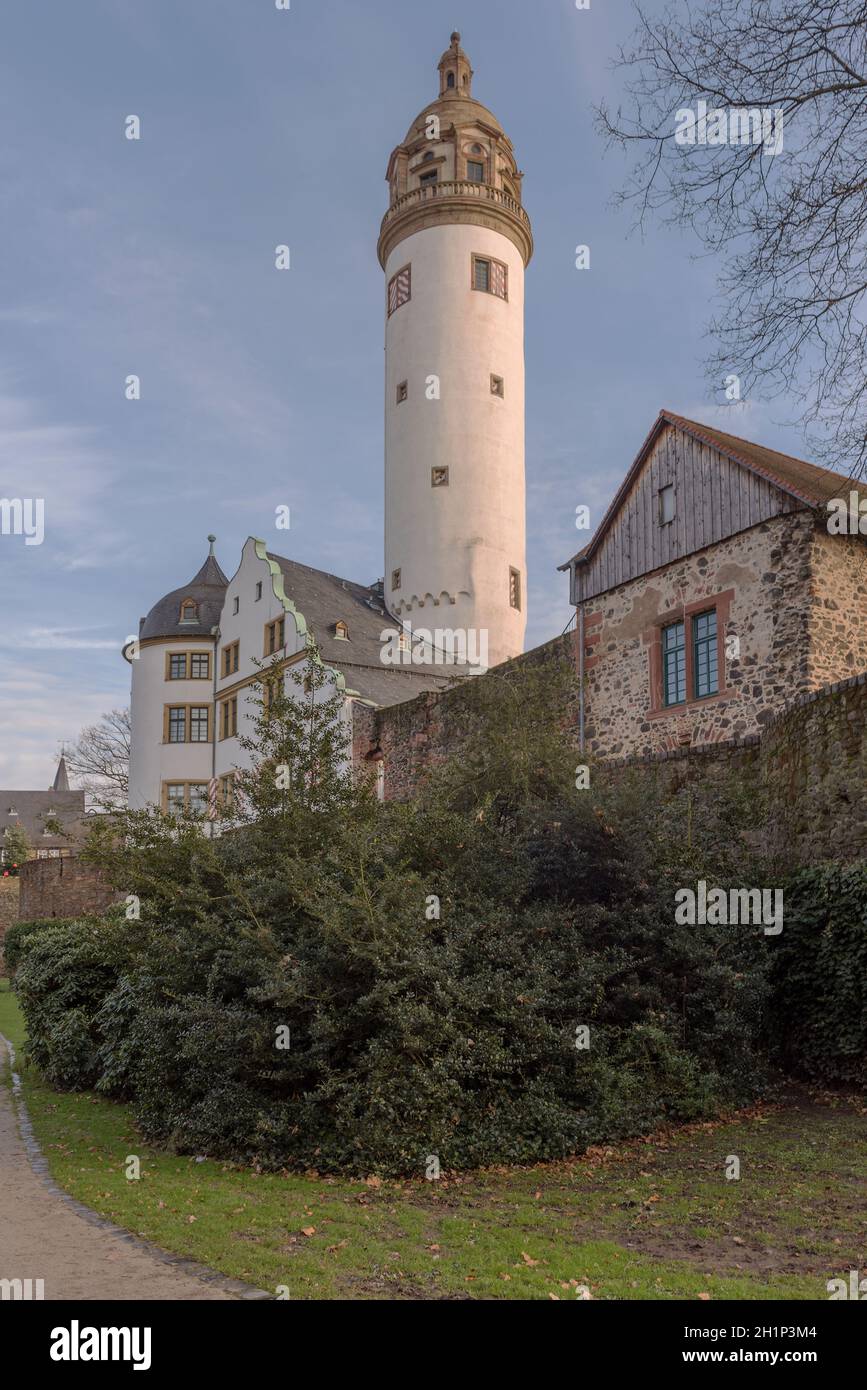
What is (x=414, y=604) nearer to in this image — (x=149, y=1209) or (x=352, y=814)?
(x=352, y=814)

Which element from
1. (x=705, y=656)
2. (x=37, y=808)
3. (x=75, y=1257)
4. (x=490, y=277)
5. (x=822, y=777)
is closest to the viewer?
(x=75, y=1257)

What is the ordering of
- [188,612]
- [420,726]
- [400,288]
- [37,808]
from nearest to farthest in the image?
[420,726] < [400,288] < [188,612] < [37,808]

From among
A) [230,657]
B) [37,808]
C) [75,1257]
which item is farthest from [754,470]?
[37,808]

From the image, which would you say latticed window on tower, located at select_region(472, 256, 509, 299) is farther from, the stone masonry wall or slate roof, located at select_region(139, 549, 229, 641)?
the stone masonry wall

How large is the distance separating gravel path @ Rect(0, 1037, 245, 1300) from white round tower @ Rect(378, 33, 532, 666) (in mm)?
31068

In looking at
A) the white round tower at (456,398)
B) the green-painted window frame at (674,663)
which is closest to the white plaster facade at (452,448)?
the white round tower at (456,398)

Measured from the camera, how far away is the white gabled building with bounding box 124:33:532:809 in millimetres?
39000

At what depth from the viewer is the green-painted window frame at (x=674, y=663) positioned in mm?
20359

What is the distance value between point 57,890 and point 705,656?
31.6 meters

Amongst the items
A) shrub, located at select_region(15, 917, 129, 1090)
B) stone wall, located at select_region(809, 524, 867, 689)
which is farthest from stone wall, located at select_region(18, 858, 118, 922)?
stone wall, located at select_region(809, 524, 867, 689)

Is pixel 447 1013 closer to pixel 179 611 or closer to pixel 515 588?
pixel 515 588

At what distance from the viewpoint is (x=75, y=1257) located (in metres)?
6.71

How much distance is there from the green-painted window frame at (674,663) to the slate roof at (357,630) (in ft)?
35.1
